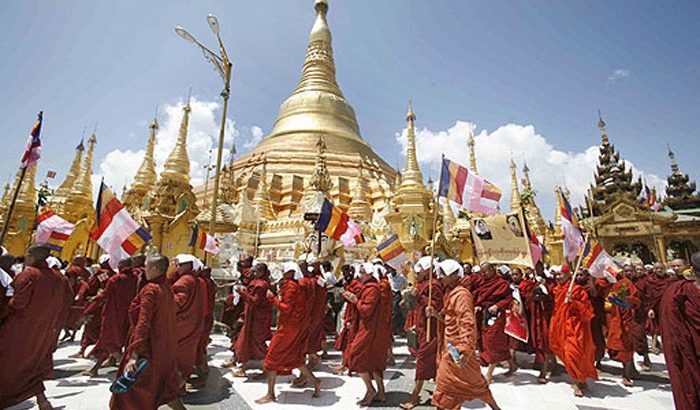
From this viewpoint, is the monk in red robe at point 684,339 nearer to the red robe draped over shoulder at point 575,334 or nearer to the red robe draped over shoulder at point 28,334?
the red robe draped over shoulder at point 575,334

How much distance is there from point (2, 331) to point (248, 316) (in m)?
2.79

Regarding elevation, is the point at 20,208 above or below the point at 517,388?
above

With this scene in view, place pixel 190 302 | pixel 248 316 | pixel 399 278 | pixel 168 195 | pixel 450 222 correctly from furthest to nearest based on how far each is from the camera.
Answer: pixel 450 222
pixel 168 195
pixel 399 278
pixel 248 316
pixel 190 302

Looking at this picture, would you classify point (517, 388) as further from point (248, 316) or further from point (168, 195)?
point (168, 195)

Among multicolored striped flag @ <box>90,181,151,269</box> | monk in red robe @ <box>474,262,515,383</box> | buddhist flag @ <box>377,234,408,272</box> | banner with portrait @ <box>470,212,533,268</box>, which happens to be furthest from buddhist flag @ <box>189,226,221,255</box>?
monk in red robe @ <box>474,262,515,383</box>

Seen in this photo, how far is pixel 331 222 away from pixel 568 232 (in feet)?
18.6

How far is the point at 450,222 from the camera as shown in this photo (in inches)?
1035

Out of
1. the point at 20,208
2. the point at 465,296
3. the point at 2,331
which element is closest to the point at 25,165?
the point at 2,331

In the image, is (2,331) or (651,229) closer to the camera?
(2,331)

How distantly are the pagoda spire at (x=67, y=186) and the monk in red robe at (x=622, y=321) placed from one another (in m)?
27.6

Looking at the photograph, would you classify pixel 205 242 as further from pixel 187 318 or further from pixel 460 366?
pixel 460 366

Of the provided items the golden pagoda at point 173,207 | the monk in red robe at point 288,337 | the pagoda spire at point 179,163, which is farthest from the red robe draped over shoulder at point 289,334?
the pagoda spire at point 179,163

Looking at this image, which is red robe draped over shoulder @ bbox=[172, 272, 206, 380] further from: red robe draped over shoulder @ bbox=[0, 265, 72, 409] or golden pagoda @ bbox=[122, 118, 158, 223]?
golden pagoda @ bbox=[122, 118, 158, 223]

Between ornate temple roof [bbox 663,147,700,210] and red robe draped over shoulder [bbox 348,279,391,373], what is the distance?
46332mm
